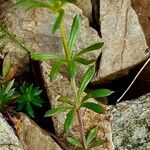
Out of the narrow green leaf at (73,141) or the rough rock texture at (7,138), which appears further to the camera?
the narrow green leaf at (73,141)

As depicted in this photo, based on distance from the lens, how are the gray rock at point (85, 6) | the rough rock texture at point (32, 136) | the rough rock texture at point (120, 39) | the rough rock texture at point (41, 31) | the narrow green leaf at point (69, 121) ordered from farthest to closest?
the gray rock at point (85, 6)
the rough rock texture at point (120, 39)
the rough rock texture at point (41, 31)
the rough rock texture at point (32, 136)
the narrow green leaf at point (69, 121)

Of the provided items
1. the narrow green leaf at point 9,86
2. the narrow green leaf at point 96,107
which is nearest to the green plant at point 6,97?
the narrow green leaf at point 9,86

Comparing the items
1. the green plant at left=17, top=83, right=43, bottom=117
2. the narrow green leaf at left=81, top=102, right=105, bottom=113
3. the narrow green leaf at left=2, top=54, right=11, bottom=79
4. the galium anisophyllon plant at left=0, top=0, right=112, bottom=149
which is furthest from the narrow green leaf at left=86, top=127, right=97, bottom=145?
the narrow green leaf at left=2, top=54, right=11, bottom=79

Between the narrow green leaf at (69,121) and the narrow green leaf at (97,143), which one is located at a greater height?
the narrow green leaf at (69,121)

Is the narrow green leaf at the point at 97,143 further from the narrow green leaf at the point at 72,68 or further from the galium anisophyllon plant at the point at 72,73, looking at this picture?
the narrow green leaf at the point at 72,68

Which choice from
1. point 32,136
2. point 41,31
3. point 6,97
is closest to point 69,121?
point 32,136

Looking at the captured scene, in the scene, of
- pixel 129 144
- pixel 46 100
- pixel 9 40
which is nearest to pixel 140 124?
pixel 129 144
